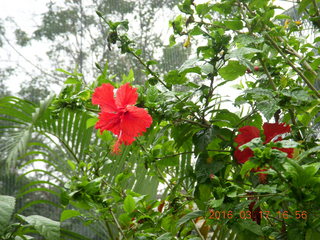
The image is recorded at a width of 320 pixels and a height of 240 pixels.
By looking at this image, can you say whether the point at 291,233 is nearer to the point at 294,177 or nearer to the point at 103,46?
the point at 294,177

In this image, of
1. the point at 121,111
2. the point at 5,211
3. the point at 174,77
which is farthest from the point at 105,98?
the point at 5,211

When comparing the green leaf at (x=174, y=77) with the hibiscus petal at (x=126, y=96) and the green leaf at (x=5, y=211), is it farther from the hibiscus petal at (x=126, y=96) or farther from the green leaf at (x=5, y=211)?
the green leaf at (x=5, y=211)

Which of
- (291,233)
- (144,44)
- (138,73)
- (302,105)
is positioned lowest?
(291,233)

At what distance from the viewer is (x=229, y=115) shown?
0.59 m

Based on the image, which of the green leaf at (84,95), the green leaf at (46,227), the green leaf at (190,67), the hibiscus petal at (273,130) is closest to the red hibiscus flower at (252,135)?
the hibiscus petal at (273,130)

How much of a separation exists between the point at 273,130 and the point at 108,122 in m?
0.22

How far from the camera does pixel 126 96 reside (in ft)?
1.66

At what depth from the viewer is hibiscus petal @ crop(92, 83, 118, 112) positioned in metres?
0.51

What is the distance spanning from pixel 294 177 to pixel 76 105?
1.05 ft

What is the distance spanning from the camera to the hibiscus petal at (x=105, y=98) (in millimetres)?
514

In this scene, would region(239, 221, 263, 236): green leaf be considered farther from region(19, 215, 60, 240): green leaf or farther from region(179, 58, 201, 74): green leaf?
region(19, 215, 60, 240): green leaf

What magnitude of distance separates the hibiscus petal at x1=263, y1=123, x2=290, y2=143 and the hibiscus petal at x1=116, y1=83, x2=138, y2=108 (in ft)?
0.61

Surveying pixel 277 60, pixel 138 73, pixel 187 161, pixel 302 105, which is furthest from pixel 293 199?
pixel 138 73

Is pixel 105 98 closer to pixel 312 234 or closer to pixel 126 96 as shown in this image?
pixel 126 96
